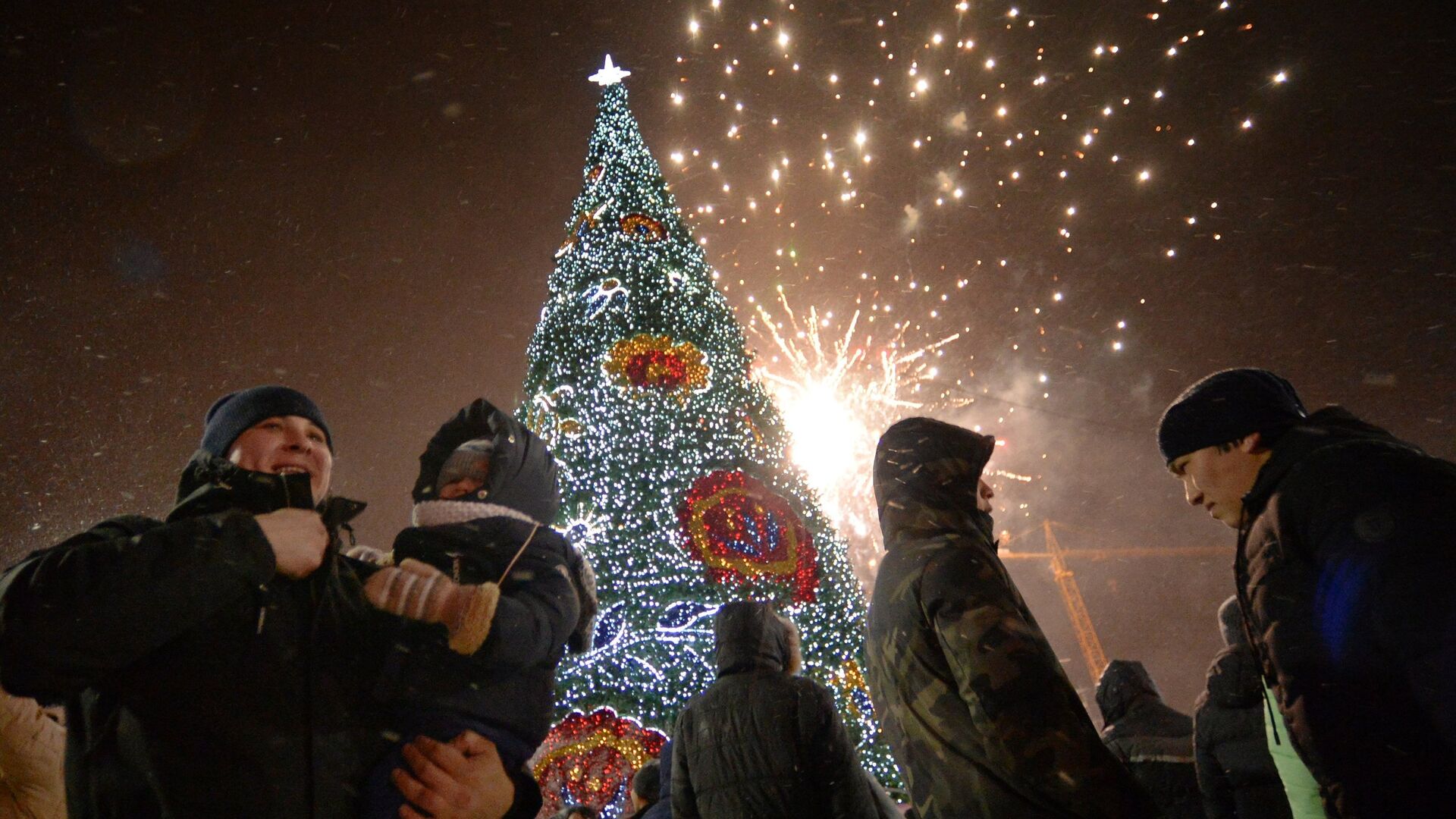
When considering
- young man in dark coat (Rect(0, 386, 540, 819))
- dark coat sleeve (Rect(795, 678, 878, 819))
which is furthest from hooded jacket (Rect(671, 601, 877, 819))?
young man in dark coat (Rect(0, 386, 540, 819))

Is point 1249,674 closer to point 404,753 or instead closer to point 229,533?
point 404,753

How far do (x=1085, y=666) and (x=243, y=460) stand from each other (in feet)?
215

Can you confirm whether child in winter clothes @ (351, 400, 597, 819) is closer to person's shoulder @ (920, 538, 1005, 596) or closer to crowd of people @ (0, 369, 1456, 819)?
crowd of people @ (0, 369, 1456, 819)

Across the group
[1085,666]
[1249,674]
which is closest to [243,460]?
[1249,674]

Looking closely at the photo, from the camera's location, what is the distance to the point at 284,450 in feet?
6.41

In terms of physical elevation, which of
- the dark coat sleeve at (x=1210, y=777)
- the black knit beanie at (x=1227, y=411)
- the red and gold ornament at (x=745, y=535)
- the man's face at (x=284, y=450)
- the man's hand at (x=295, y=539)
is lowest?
the dark coat sleeve at (x=1210, y=777)

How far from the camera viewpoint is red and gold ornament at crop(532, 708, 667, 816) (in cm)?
712

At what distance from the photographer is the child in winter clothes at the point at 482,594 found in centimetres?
170

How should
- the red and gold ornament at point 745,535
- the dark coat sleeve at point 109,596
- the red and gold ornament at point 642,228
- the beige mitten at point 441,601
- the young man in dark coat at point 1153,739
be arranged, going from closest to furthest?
the dark coat sleeve at point 109,596 → the beige mitten at point 441,601 → the young man in dark coat at point 1153,739 → the red and gold ornament at point 745,535 → the red and gold ornament at point 642,228

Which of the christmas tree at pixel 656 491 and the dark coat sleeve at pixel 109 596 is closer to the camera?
the dark coat sleeve at pixel 109 596

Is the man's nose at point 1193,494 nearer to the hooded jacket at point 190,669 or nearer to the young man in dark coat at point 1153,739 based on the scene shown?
the young man in dark coat at point 1153,739

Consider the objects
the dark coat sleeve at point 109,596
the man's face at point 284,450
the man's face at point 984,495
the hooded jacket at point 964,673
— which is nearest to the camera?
the dark coat sleeve at point 109,596

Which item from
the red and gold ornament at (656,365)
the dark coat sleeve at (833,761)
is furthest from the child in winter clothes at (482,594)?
the red and gold ornament at (656,365)

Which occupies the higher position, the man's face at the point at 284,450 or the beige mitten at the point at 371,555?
the man's face at the point at 284,450
